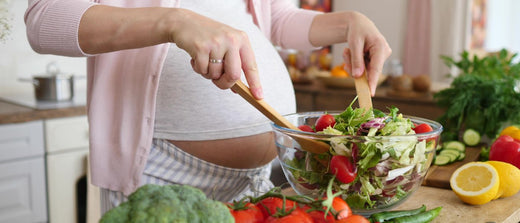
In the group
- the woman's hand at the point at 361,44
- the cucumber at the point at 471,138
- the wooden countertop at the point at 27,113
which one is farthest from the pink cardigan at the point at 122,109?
the wooden countertop at the point at 27,113

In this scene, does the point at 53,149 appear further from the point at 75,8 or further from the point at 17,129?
the point at 75,8

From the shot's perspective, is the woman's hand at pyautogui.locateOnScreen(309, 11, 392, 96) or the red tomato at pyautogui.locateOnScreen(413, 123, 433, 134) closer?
the red tomato at pyautogui.locateOnScreen(413, 123, 433, 134)

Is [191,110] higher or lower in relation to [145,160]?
higher

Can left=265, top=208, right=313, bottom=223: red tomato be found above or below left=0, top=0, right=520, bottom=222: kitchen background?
above

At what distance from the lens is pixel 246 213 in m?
0.55

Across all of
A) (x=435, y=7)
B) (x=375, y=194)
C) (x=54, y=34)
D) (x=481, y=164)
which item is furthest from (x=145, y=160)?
(x=435, y=7)

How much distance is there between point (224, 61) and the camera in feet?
2.17

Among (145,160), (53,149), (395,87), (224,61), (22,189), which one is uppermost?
(224,61)

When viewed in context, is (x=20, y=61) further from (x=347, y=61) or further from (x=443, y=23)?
(x=443, y=23)

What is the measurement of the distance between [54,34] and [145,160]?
0.94 ft

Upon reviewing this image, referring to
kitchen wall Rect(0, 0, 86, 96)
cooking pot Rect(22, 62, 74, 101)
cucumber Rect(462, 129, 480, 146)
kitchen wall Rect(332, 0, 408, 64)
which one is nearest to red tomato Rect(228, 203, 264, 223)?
cucumber Rect(462, 129, 480, 146)

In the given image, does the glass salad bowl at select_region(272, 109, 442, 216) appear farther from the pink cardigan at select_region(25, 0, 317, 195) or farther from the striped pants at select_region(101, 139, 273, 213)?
the pink cardigan at select_region(25, 0, 317, 195)

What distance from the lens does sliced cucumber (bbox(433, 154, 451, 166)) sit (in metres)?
1.12

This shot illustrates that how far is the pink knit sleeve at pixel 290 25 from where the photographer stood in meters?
1.17
